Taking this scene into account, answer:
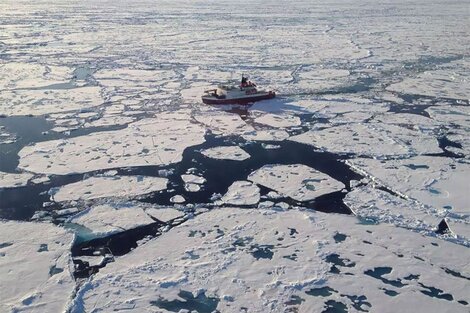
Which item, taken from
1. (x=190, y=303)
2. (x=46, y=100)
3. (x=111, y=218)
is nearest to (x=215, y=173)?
(x=111, y=218)

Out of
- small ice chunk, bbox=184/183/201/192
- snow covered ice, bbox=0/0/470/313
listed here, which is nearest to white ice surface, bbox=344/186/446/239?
snow covered ice, bbox=0/0/470/313

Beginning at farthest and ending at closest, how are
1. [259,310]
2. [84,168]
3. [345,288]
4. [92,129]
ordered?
[92,129]
[84,168]
[345,288]
[259,310]

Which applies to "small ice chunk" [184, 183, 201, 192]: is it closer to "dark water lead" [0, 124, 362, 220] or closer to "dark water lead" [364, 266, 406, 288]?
"dark water lead" [0, 124, 362, 220]

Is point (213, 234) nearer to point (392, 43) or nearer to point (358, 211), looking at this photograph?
point (358, 211)

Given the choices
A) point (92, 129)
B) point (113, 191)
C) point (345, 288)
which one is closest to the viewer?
point (345, 288)

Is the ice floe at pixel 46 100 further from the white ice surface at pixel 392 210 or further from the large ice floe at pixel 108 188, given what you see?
the white ice surface at pixel 392 210

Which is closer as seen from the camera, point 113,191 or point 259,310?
point 259,310

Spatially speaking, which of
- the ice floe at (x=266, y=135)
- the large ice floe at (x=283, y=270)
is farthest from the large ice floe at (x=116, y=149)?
the large ice floe at (x=283, y=270)

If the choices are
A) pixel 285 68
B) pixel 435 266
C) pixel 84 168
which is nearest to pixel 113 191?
pixel 84 168
